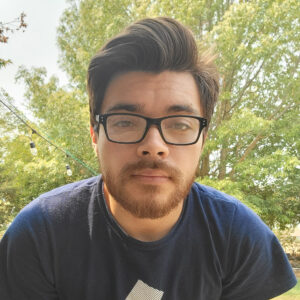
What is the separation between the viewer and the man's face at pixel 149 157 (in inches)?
38.7

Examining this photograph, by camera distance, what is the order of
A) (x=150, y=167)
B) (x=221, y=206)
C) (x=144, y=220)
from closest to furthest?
1. (x=150, y=167)
2. (x=144, y=220)
3. (x=221, y=206)

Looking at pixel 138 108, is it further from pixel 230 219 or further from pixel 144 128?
pixel 230 219

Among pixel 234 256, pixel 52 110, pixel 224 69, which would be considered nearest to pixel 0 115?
pixel 52 110

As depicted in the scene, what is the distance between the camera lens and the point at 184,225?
112cm

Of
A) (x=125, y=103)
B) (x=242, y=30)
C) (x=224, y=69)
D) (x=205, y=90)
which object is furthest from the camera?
(x=224, y=69)

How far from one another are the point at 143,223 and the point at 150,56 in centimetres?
61

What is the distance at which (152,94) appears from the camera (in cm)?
103

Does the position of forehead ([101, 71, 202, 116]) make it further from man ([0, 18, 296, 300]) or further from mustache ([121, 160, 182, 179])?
mustache ([121, 160, 182, 179])

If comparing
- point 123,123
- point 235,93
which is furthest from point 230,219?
point 235,93

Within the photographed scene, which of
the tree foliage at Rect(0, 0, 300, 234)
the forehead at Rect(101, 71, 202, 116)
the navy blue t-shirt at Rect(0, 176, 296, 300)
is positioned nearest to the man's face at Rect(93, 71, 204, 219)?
the forehead at Rect(101, 71, 202, 116)

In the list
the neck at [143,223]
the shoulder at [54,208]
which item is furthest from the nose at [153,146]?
the shoulder at [54,208]

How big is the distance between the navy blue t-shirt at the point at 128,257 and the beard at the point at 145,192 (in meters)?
0.11

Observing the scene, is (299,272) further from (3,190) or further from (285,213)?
(3,190)

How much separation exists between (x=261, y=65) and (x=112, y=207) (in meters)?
6.42
